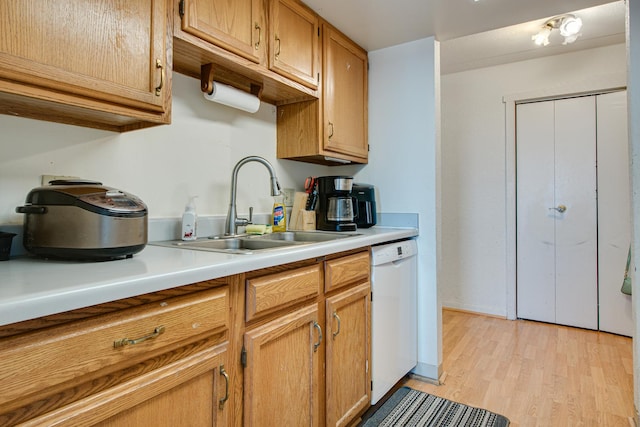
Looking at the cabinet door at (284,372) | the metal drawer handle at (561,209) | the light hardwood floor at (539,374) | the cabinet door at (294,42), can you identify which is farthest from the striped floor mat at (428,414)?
the metal drawer handle at (561,209)

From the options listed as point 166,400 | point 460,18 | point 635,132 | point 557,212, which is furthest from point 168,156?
point 557,212

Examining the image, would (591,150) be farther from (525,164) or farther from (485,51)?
(485,51)

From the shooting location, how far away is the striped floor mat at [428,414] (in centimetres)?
167

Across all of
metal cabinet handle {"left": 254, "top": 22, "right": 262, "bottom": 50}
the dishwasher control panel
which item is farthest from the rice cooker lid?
the dishwasher control panel

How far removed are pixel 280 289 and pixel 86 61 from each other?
83cm

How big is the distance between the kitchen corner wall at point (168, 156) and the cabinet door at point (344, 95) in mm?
331

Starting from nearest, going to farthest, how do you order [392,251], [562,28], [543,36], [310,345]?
[310,345]
[392,251]
[562,28]
[543,36]

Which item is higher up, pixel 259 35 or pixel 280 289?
pixel 259 35

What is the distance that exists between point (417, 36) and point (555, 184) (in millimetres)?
1842

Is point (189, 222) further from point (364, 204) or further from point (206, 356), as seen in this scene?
point (364, 204)

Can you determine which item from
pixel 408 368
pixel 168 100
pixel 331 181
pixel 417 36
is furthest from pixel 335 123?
pixel 408 368

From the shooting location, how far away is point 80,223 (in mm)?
868

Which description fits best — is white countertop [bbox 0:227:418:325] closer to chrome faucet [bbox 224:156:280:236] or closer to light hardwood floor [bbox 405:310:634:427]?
chrome faucet [bbox 224:156:280:236]

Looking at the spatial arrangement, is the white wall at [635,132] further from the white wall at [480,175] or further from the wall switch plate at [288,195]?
the wall switch plate at [288,195]
